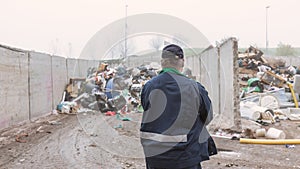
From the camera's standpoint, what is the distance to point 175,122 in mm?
2230

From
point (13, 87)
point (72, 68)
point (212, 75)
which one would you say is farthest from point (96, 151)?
point (72, 68)

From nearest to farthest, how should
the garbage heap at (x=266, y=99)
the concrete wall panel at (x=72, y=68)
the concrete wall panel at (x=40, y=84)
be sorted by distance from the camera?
the garbage heap at (x=266, y=99), the concrete wall panel at (x=40, y=84), the concrete wall panel at (x=72, y=68)

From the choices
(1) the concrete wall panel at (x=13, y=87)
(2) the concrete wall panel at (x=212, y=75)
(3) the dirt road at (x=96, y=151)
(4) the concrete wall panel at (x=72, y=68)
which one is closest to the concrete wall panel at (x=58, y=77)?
(4) the concrete wall panel at (x=72, y=68)

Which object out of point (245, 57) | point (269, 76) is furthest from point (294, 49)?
point (269, 76)

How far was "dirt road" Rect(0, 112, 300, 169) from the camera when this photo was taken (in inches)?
188

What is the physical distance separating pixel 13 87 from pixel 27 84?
37.8 inches

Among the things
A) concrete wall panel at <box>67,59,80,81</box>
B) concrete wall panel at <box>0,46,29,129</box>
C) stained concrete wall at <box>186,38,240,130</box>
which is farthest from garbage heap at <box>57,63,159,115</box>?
concrete wall panel at <box>0,46,29,129</box>

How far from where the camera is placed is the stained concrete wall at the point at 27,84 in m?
7.36

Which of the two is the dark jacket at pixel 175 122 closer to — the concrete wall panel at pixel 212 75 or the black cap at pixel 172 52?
the black cap at pixel 172 52

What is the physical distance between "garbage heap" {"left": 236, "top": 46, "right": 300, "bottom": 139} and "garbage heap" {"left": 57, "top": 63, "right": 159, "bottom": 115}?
11.4 feet

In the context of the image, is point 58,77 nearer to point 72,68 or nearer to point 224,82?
point 72,68

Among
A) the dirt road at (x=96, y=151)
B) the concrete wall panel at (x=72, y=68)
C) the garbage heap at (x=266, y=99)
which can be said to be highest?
the concrete wall panel at (x=72, y=68)

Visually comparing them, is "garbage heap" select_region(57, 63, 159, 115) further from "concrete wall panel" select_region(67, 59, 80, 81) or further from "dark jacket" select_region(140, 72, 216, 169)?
"dark jacket" select_region(140, 72, 216, 169)

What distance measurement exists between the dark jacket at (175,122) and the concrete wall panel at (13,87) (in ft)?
19.0
